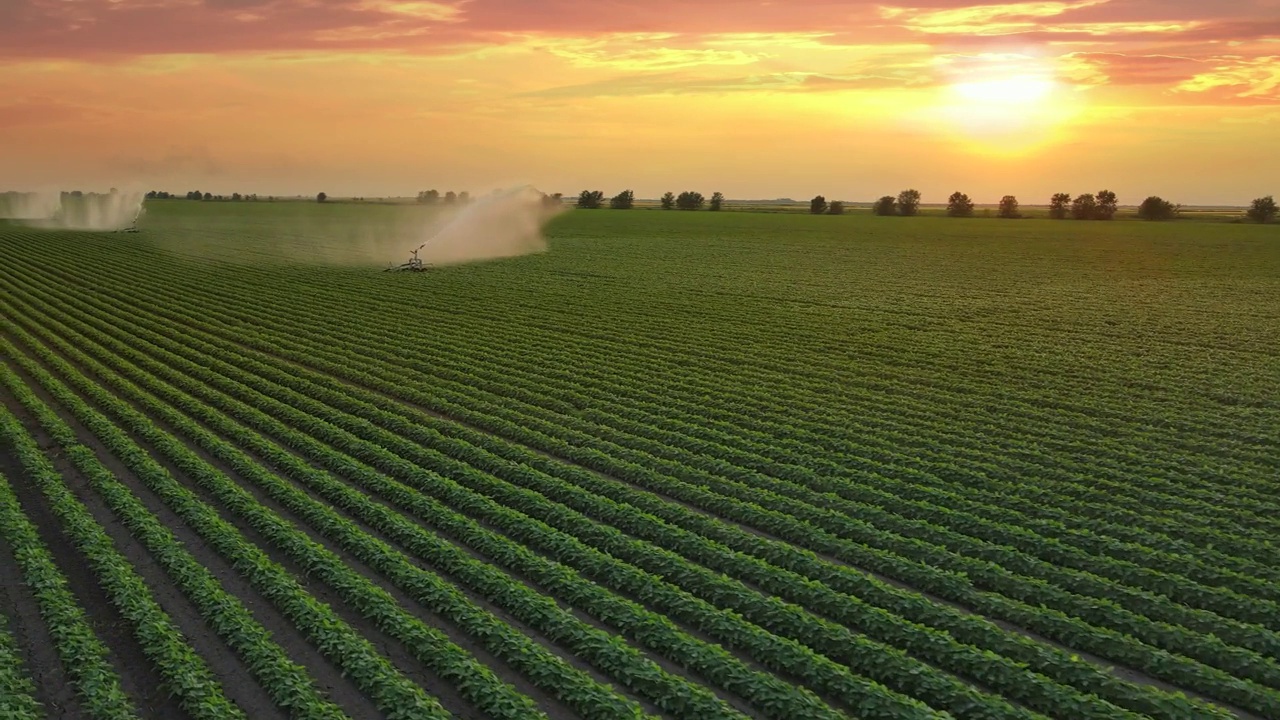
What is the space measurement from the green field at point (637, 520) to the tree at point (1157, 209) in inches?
4789

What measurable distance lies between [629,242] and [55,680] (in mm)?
74524

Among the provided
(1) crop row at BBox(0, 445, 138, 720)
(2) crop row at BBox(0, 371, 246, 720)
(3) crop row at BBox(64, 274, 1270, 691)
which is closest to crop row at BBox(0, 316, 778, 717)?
(2) crop row at BBox(0, 371, 246, 720)

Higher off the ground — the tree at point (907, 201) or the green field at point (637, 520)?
the tree at point (907, 201)

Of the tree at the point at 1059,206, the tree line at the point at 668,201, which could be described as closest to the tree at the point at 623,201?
the tree line at the point at 668,201

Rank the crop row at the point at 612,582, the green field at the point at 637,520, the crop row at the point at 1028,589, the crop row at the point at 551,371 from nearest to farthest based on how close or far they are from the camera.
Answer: the crop row at the point at 612,582, the green field at the point at 637,520, the crop row at the point at 1028,589, the crop row at the point at 551,371

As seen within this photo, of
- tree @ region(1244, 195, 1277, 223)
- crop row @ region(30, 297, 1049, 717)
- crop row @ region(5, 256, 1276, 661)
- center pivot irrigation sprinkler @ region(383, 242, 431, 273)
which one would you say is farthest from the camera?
tree @ region(1244, 195, 1277, 223)

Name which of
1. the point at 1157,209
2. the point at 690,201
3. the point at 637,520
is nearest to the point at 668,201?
the point at 690,201

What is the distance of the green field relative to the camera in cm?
1097

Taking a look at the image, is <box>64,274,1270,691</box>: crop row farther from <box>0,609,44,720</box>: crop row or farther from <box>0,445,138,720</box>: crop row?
<box>0,609,44,720</box>: crop row

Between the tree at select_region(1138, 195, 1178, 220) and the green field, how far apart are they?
399 ft

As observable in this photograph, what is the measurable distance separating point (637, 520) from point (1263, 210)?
14818 cm

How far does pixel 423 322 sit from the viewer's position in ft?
120

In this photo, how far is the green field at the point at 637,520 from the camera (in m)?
11.0

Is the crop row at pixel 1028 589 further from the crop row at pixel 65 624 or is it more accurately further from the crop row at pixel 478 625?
the crop row at pixel 65 624
